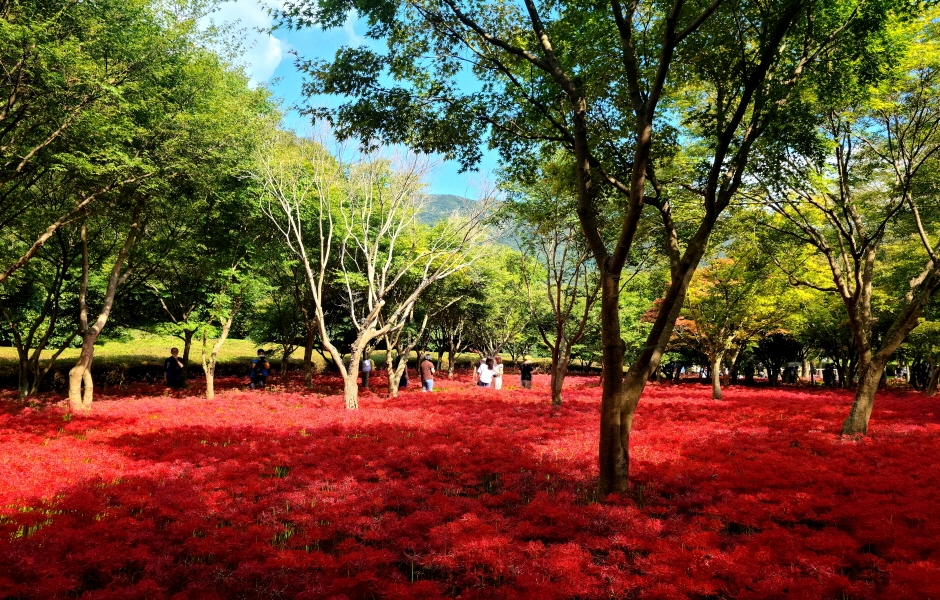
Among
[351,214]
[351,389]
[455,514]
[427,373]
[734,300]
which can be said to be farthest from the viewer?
[427,373]

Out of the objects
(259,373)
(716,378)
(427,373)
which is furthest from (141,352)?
(716,378)

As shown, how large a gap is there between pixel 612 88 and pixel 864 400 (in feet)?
29.5

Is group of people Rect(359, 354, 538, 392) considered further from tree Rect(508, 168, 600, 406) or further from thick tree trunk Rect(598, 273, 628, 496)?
thick tree trunk Rect(598, 273, 628, 496)

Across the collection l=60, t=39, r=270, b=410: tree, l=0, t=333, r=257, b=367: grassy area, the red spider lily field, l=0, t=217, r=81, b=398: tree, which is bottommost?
the red spider lily field

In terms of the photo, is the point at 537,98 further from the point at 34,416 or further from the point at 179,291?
the point at 179,291

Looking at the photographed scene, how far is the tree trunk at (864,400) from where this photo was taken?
10.1 m

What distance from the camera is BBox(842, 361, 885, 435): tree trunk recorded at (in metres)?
10.1

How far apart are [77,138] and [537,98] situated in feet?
33.9

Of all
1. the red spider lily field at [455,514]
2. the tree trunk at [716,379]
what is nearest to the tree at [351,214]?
the red spider lily field at [455,514]

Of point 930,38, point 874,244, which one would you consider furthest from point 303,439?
point 930,38

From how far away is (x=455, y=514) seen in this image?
19.9 ft

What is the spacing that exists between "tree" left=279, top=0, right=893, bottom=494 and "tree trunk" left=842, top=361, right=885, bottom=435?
638 centimetres

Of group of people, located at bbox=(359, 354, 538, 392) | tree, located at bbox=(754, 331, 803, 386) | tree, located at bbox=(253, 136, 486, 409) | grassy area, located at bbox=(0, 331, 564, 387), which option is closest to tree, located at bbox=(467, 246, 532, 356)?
group of people, located at bbox=(359, 354, 538, 392)

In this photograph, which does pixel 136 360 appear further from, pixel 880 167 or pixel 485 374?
pixel 880 167
